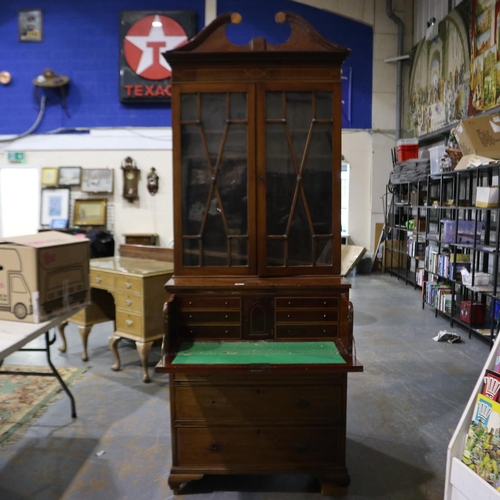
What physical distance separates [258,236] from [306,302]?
1.33 ft

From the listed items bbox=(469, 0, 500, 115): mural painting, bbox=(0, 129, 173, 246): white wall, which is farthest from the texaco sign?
bbox=(469, 0, 500, 115): mural painting

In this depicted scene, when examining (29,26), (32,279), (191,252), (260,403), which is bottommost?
(260,403)

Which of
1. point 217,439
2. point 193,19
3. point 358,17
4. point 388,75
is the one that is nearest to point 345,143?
point 388,75

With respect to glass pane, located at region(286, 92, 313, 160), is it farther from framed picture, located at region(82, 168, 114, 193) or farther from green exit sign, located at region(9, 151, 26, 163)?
green exit sign, located at region(9, 151, 26, 163)

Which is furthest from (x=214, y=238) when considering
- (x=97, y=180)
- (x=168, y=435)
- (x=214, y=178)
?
(x=97, y=180)

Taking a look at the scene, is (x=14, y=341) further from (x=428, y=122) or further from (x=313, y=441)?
(x=428, y=122)

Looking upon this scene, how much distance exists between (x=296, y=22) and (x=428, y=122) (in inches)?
244

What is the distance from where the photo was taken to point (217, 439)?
2334 millimetres

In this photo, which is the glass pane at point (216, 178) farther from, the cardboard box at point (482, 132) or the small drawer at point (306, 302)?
the cardboard box at point (482, 132)

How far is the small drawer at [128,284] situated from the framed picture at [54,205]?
5.82 m

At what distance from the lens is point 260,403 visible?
2324mm

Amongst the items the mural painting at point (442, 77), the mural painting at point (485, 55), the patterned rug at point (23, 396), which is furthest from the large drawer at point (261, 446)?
the mural painting at point (442, 77)

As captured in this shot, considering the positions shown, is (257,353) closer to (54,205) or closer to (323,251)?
(323,251)

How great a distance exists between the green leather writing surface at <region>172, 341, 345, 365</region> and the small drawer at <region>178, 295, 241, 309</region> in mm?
180
